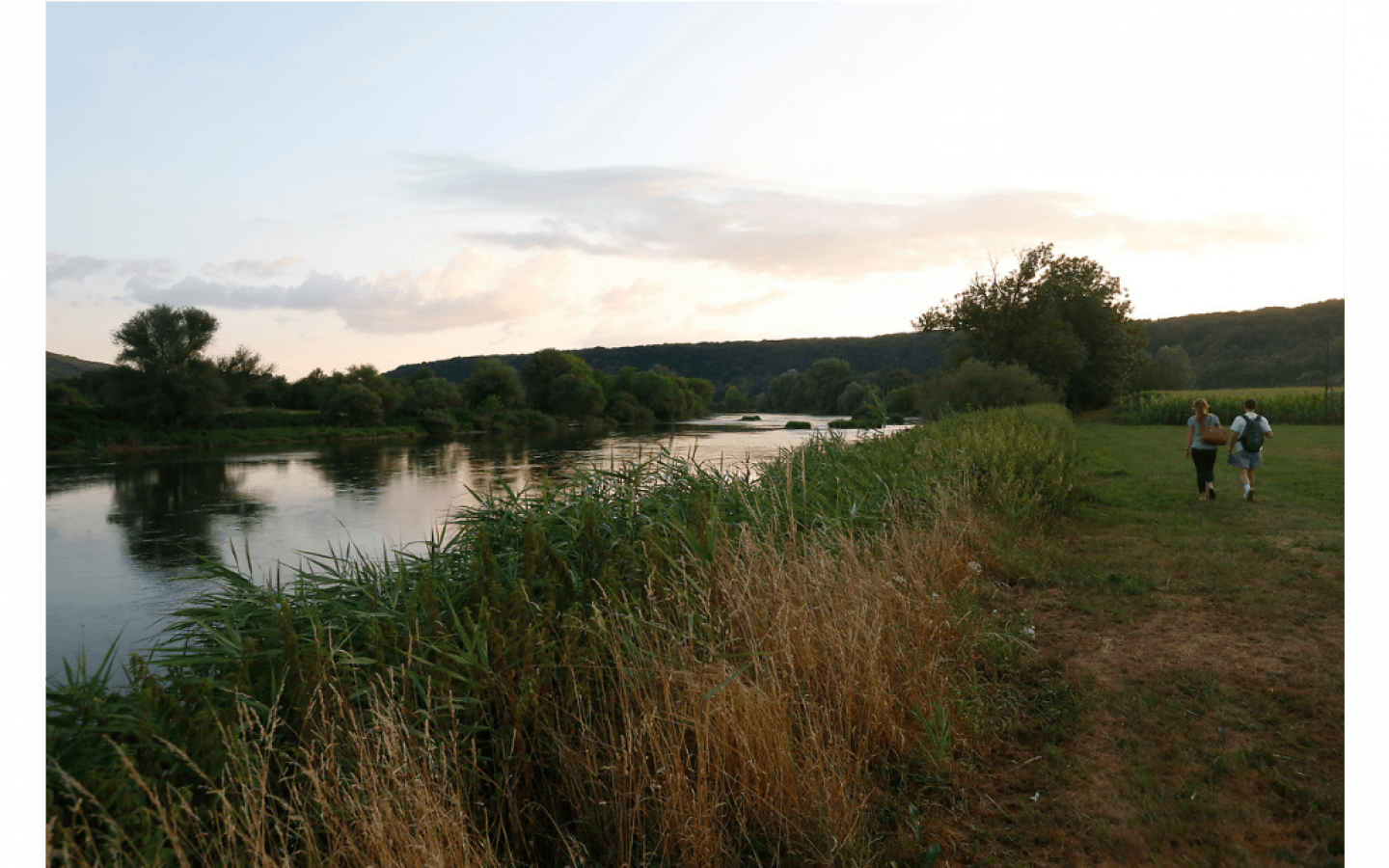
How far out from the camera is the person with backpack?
914 centimetres

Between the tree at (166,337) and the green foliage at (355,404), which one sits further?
the green foliage at (355,404)

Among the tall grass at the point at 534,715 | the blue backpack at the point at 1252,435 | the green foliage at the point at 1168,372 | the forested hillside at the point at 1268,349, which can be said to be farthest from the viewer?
the green foliage at the point at 1168,372

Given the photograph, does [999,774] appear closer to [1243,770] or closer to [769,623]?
[1243,770]

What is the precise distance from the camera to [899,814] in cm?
276

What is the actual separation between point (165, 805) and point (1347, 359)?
3168 mm

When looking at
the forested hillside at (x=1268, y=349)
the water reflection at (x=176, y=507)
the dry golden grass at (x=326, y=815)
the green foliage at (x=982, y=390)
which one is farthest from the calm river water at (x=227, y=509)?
the green foliage at (x=982, y=390)

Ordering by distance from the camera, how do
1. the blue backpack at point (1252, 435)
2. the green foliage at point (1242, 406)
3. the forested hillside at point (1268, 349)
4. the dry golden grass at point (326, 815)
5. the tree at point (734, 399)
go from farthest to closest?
the tree at point (734, 399)
the green foliage at point (1242, 406)
the forested hillside at point (1268, 349)
the blue backpack at point (1252, 435)
the dry golden grass at point (326, 815)

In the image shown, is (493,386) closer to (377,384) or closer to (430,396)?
(430,396)

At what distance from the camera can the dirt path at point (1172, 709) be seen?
8.35 ft

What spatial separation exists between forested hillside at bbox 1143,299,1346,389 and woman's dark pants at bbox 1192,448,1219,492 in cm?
192

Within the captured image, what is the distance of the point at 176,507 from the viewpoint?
15859 mm

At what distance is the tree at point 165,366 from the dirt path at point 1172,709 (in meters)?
9.54

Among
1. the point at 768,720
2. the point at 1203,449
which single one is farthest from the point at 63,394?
the point at 1203,449

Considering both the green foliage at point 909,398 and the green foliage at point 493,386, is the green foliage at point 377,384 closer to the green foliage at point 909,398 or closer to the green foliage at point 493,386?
the green foliage at point 493,386
